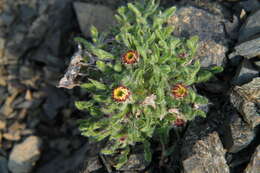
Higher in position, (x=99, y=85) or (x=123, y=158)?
(x=99, y=85)

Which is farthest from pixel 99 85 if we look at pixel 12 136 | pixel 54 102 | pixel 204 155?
pixel 12 136

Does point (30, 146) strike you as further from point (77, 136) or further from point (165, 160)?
point (165, 160)

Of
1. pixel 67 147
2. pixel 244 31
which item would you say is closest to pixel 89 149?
pixel 67 147

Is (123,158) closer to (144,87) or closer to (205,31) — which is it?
(144,87)

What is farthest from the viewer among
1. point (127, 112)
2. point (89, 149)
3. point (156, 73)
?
point (89, 149)

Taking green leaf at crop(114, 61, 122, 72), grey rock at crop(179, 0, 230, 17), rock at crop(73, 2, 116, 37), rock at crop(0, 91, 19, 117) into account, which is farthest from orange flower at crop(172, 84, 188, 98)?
rock at crop(0, 91, 19, 117)

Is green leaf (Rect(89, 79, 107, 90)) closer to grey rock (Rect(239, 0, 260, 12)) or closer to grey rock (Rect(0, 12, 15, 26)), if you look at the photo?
grey rock (Rect(239, 0, 260, 12))

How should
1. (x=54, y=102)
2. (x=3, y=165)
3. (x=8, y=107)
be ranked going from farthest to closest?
(x=8, y=107), (x=54, y=102), (x=3, y=165)
